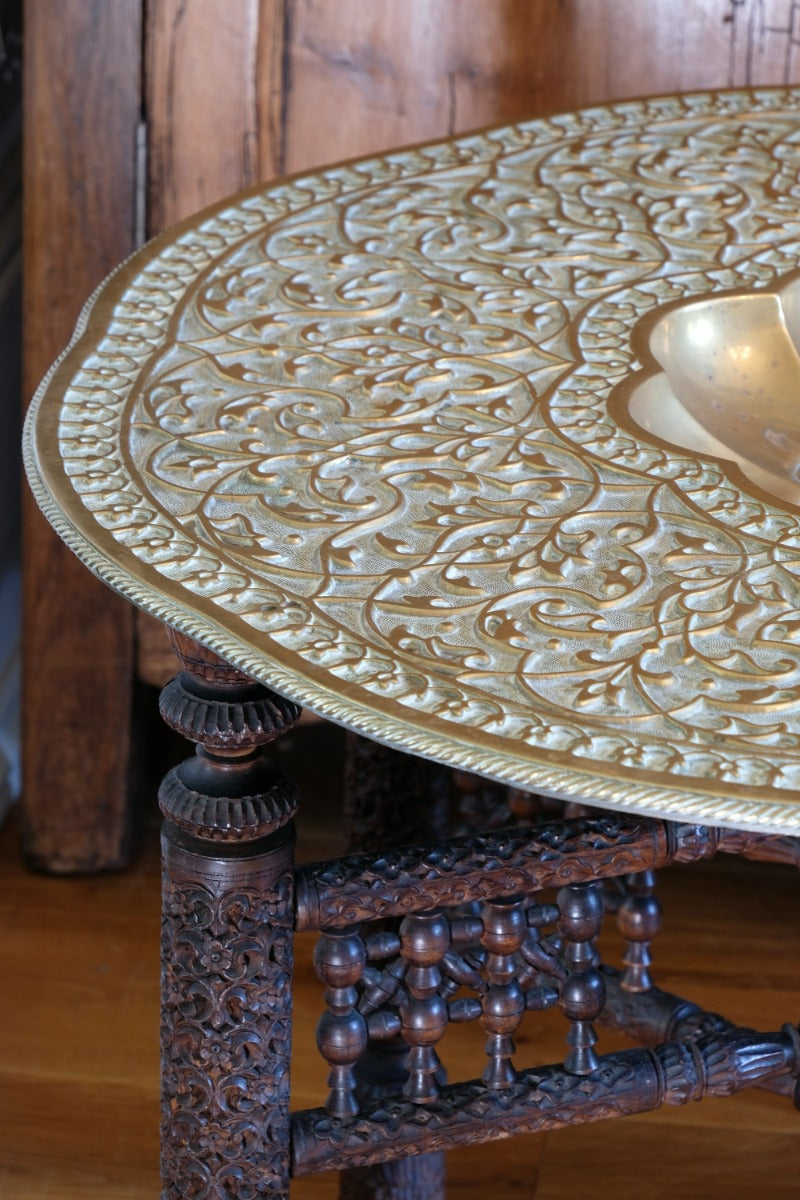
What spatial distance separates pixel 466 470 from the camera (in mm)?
784

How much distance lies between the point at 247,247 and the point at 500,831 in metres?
0.43

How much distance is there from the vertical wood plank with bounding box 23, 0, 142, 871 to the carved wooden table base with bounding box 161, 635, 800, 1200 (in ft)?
2.35

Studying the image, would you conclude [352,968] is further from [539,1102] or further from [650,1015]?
[650,1015]

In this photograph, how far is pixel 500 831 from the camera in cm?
79

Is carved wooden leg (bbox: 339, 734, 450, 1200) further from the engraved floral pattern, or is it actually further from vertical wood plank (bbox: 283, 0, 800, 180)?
vertical wood plank (bbox: 283, 0, 800, 180)

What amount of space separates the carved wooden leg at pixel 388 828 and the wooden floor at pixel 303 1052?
0.63 feet

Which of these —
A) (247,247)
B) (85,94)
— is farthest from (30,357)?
(247,247)

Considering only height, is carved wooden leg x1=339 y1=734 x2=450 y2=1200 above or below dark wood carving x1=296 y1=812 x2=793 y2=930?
below

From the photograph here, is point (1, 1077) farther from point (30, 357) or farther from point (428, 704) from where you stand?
point (428, 704)

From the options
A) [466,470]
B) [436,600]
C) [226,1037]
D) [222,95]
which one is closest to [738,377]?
[466,470]

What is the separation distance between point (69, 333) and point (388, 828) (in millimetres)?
576

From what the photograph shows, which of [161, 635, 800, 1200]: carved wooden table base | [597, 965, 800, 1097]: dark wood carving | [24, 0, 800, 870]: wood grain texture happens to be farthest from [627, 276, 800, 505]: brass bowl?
[24, 0, 800, 870]: wood grain texture

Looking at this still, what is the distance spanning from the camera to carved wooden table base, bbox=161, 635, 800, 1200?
729 millimetres

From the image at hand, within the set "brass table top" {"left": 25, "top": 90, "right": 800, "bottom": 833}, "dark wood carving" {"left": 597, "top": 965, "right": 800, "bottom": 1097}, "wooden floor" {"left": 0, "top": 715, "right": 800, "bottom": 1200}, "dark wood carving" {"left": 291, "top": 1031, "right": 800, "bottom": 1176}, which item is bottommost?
"wooden floor" {"left": 0, "top": 715, "right": 800, "bottom": 1200}
